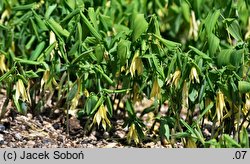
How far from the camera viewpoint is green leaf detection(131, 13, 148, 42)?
3568 mm

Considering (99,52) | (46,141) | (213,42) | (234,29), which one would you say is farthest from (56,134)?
(234,29)

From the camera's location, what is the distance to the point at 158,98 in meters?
3.62

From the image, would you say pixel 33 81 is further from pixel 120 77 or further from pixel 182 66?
pixel 182 66

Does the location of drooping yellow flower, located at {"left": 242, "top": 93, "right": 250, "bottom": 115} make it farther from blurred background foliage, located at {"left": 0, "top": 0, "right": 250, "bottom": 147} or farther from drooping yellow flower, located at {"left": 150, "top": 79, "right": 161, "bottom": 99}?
drooping yellow flower, located at {"left": 150, "top": 79, "right": 161, "bottom": 99}

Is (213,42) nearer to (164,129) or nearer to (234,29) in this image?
(234,29)

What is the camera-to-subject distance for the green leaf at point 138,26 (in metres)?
3.57

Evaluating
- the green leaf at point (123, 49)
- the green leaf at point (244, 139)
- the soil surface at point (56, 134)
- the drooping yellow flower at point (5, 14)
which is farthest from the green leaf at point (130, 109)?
the drooping yellow flower at point (5, 14)

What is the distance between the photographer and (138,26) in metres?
3.58

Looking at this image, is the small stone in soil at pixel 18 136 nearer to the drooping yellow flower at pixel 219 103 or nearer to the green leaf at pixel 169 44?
the green leaf at pixel 169 44

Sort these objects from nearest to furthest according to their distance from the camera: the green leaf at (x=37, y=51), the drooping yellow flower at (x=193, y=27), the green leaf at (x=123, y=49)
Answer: the green leaf at (x=123, y=49), the green leaf at (x=37, y=51), the drooping yellow flower at (x=193, y=27)

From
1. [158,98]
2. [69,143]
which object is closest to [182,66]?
[158,98]

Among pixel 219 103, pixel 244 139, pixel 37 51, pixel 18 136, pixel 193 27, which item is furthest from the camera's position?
pixel 193 27

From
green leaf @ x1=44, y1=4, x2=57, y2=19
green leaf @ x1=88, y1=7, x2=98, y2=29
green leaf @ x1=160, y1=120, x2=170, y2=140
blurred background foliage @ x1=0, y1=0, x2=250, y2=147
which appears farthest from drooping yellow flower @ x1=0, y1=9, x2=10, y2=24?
green leaf @ x1=160, y1=120, x2=170, y2=140

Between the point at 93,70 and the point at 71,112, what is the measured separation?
1.84ft
